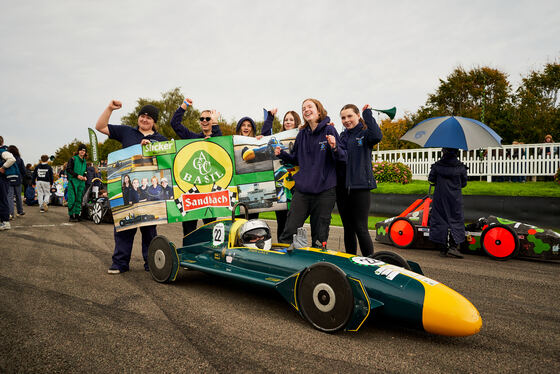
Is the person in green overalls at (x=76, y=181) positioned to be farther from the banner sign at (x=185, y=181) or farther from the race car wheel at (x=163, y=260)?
the race car wheel at (x=163, y=260)

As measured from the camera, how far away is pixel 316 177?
12.6 feet

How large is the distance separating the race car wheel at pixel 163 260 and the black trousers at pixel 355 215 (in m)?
1.98

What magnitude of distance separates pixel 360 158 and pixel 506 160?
1029 cm

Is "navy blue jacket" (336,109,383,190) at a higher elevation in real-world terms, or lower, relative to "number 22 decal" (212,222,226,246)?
higher

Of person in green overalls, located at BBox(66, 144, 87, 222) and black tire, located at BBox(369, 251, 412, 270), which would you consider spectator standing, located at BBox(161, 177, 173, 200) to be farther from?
person in green overalls, located at BBox(66, 144, 87, 222)

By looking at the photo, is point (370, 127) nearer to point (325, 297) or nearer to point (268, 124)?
point (268, 124)

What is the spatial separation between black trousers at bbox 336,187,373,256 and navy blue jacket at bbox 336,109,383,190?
11 cm

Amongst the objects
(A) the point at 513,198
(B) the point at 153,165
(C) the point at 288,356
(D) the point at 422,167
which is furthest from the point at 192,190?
(D) the point at 422,167

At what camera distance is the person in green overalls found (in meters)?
10.1

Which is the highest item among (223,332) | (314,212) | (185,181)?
(185,181)

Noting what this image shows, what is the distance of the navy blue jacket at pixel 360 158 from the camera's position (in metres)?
4.16

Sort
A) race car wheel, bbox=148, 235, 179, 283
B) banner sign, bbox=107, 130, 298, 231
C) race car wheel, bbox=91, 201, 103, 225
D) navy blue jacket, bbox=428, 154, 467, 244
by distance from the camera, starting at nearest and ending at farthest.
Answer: race car wheel, bbox=148, 235, 179, 283, banner sign, bbox=107, 130, 298, 231, navy blue jacket, bbox=428, 154, 467, 244, race car wheel, bbox=91, 201, 103, 225

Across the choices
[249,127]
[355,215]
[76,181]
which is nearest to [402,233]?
[355,215]

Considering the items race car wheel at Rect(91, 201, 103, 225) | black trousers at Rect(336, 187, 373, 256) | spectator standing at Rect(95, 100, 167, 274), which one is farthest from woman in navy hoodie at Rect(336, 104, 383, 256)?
race car wheel at Rect(91, 201, 103, 225)
